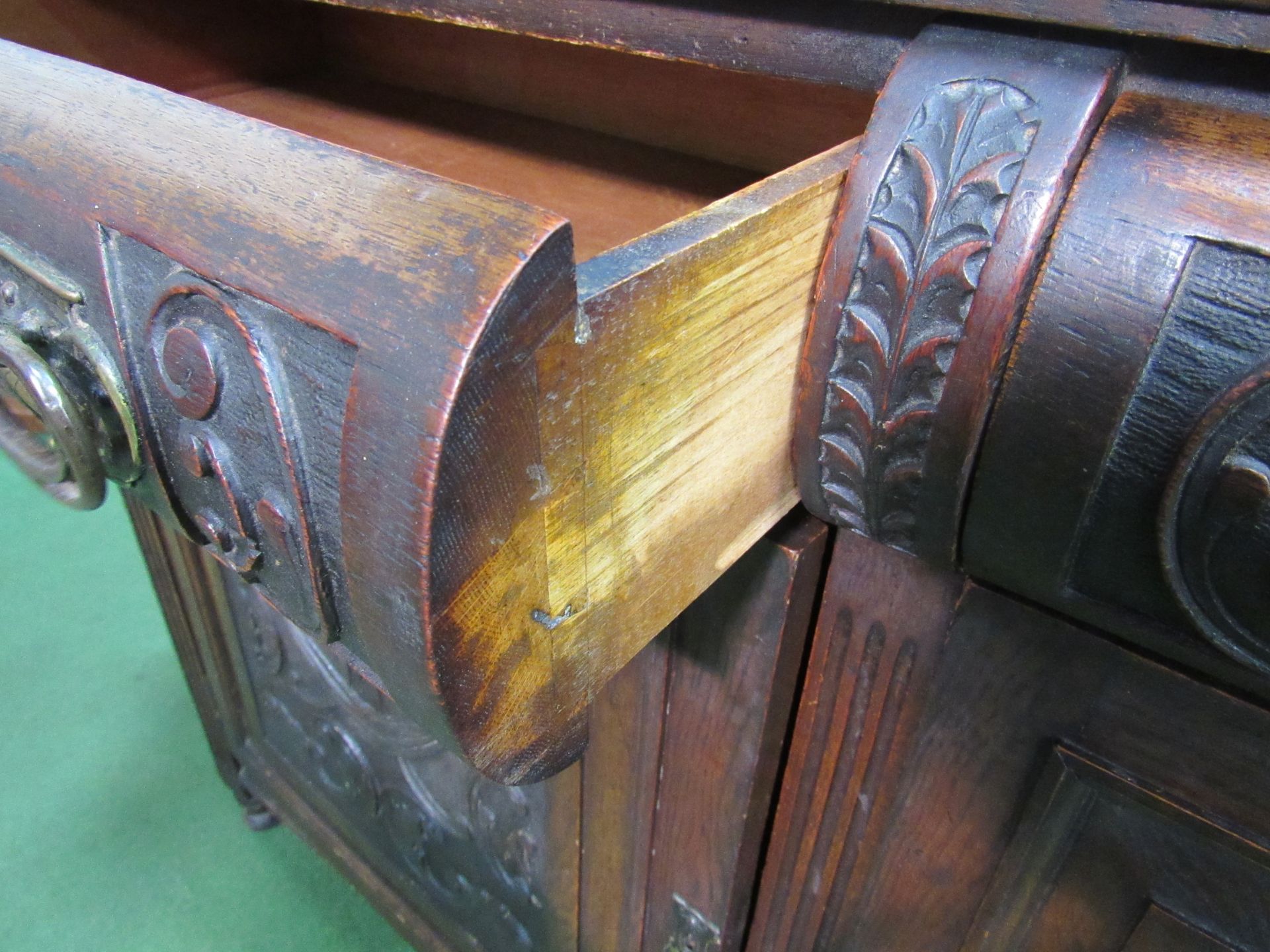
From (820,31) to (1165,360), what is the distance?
21 centimetres

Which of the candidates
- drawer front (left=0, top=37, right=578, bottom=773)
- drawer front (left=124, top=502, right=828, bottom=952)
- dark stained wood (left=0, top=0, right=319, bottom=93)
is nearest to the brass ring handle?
drawer front (left=0, top=37, right=578, bottom=773)

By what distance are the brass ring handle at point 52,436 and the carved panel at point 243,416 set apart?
3 cm

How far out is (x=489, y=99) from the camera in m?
0.79

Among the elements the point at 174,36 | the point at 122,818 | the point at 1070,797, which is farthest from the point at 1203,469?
the point at 122,818

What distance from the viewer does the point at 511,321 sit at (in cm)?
26

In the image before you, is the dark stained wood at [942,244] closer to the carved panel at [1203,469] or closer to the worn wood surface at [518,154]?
the carved panel at [1203,469]

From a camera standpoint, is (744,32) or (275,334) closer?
(275,334)

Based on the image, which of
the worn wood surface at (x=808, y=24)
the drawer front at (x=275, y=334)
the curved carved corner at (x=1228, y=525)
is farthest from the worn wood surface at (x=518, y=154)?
the curved carved corner at (x=1228, y=525)

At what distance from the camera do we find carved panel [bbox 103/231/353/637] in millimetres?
305

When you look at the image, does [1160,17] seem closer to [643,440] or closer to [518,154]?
[643,440]

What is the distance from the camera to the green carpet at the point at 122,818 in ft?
4.14

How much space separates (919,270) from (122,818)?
1500mm

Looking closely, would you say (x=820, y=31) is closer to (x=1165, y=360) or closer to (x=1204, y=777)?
(x=1165, y=360)

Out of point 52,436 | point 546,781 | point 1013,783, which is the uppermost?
point 52,436
